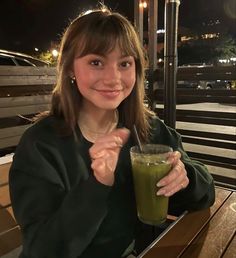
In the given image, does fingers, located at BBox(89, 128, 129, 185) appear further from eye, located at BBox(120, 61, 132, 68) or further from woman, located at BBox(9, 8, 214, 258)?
eye, located at BBox(120, 61, 132, 68)

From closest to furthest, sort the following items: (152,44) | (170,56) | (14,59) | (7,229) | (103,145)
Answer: (103,145) → (7,229) → (170,56) → (14,59) → (152,44)

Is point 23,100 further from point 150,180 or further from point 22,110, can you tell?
point 150,180

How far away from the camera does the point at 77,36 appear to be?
4.35 feet

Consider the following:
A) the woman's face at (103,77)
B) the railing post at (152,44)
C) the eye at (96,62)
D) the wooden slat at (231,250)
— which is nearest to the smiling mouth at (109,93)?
the woman's face at (103,77)

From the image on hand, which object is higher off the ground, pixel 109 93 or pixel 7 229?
pixel 109 93

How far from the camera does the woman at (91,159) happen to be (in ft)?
3.35

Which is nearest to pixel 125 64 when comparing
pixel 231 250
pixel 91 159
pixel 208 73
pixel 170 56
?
pixel 91 159

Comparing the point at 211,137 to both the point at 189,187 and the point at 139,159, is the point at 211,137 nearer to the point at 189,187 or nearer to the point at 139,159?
the point at 189,187

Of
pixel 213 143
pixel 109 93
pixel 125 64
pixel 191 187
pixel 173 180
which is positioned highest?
pixel 125 64

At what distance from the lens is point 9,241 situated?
177cm

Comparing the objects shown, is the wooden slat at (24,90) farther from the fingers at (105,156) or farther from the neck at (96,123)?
the fingers at (105,156)

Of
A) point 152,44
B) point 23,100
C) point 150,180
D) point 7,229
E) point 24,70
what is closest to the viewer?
point 150,180

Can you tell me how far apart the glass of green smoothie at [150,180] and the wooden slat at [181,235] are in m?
0.08

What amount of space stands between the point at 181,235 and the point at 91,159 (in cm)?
45
